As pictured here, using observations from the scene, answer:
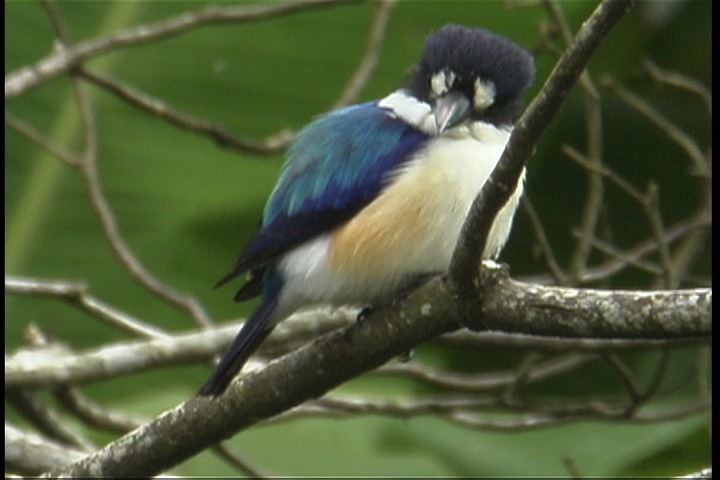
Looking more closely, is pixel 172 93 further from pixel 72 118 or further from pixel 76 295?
pixel 76 295

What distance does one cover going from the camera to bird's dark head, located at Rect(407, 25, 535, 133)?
3.72 meters

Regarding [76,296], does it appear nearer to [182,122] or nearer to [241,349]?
[182,122]

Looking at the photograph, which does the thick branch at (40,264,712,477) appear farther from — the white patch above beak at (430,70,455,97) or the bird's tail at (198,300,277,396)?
the white patch above beak at (430,70,455,97)

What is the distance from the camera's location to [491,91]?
3791 mm

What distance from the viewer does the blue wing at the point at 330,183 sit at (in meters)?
3.83

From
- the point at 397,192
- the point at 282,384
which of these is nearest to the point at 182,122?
the point at 397,192

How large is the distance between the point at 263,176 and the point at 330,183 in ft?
7.85

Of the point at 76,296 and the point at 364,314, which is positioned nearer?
the point at 364,314

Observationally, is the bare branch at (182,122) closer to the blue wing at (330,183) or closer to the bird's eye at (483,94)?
the blue wing at (330,183)

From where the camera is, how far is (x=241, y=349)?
3.51 metres

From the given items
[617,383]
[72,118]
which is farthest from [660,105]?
[72,118]

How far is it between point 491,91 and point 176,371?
323cm

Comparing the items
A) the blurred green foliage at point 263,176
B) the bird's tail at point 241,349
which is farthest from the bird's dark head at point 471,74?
the blurred green foliage at point 263,176

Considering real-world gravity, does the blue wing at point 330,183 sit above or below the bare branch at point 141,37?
below
